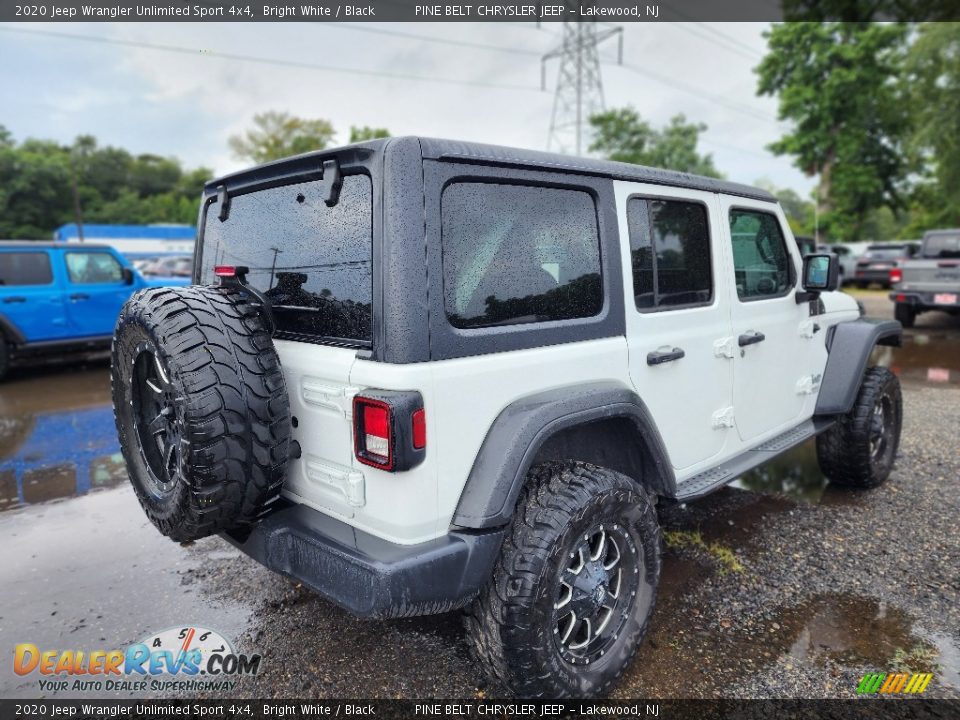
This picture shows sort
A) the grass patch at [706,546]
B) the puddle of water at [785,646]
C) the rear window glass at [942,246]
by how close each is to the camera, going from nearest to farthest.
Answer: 1. the puddle of water at [785,646]
2. the grass patch at [706,546]
3. the rear window glass at [942,246]

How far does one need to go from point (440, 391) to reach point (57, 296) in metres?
8.91

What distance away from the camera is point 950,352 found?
947cm

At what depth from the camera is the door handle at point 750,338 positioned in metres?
3.13

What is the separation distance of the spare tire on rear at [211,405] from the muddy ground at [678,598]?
883 mm

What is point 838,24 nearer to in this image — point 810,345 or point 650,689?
point 810,345

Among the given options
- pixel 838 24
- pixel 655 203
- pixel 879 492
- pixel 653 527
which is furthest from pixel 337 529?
pixel 838 24

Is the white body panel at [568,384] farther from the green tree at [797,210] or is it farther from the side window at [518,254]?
the green tree at [797,210]

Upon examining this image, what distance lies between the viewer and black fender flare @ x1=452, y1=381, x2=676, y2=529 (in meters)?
1.96

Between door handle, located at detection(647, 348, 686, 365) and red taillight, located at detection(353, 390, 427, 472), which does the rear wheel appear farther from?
red taillight, located at detection(353, 390, 427, 472)

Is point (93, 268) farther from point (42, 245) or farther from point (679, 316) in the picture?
point (679, 316)

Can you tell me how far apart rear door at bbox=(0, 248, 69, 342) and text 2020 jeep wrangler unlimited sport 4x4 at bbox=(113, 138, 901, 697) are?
7.36 meters

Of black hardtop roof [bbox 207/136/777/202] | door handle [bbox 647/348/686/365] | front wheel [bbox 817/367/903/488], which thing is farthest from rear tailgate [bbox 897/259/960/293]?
door handle [bbox 647/348/686/365]

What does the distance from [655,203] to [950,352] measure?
9320mm

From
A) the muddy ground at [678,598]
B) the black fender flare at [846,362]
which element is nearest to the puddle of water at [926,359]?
the muddy ground at [678,598]
